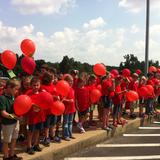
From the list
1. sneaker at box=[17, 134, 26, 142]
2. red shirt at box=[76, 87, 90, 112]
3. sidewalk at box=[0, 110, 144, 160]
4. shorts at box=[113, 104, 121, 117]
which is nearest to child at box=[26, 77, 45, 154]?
sidewalk at box=[0, 110, 144, 160]

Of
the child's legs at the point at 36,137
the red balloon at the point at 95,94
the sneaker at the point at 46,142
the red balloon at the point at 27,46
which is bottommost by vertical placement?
the sneaker at the point at 46,142

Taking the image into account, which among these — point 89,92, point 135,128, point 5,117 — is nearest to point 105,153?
point 89,92

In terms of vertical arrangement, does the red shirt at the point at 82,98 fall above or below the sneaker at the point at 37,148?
above

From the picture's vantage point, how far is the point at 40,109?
699 centimetres

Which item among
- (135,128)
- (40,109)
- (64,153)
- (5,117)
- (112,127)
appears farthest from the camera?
(135,128)

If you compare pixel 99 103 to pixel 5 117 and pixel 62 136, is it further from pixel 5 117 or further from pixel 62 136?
pixel 5 117

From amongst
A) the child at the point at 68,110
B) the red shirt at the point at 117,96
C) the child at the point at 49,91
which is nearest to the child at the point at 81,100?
the child at the point at 68,110

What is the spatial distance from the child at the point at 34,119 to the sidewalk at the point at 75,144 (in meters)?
0.17

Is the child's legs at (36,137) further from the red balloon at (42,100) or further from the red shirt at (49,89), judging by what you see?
the red balloon at (42,100)

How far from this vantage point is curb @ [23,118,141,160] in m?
7.38

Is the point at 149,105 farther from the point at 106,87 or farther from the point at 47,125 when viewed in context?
the point at 47,125

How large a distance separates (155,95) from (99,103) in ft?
11.5

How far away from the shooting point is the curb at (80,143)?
7.38 metres

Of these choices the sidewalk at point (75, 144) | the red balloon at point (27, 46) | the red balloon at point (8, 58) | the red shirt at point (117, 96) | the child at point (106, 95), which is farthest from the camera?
the red shirt at point (117, 96)
